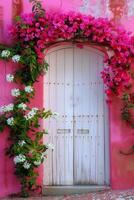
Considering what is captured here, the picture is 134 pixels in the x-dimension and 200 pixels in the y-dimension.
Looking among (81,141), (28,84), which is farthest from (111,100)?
(28,84)

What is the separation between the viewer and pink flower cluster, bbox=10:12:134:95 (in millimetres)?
8562

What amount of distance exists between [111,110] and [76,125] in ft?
2.49

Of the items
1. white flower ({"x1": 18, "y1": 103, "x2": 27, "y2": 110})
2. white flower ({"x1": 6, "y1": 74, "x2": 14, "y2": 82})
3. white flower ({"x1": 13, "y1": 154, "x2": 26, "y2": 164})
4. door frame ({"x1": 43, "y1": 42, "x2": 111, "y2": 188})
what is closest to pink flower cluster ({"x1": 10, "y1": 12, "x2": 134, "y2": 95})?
door frame ({"x1": 43, "y1": 42, "x2": 111, "y2": 188})

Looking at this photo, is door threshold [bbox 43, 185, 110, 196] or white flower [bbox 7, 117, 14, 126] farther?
door threshold [bbox 43, 185, 110, 196]

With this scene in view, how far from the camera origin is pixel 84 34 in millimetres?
8703

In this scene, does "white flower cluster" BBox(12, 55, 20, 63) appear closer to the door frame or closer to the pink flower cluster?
the pink flower cluster

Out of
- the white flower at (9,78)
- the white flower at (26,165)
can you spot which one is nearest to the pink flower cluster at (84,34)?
the white flower at (9,78)

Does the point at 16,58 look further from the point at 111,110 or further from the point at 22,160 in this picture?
the point at 111,110

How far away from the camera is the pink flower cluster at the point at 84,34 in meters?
8.56

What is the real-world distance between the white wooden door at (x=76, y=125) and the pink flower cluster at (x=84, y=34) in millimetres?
483

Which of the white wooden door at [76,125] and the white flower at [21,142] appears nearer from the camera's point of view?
the white flower at [21,142]

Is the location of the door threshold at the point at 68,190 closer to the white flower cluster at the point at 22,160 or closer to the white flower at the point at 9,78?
the white flower cluster at the point at 22,160

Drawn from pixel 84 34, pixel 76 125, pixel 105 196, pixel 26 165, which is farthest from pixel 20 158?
pixel 84 34

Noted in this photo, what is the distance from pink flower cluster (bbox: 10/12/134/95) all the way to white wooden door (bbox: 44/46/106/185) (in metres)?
0.48
